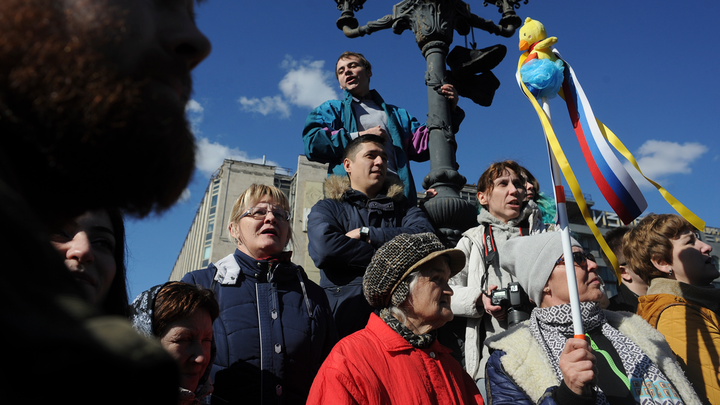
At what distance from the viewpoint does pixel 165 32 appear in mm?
999

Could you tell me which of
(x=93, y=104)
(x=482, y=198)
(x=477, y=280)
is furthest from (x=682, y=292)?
(x=93, y=104)

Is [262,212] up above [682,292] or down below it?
above

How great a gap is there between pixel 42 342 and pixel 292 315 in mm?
2549

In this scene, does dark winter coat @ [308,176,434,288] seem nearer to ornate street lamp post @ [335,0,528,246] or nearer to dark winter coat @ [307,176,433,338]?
dark winter coat @ [307,176,433,338]

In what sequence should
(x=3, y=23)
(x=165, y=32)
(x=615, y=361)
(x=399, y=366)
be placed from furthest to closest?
1. (x=615, y=361)
2. (x=399, y=366)
3. (x=165, y=32)
4. (x=3, y=23)

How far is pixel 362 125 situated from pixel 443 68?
121 cm

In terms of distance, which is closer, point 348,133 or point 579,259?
point 579,259

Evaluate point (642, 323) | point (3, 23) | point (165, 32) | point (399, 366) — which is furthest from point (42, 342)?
point (642, 323)

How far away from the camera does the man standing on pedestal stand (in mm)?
4766

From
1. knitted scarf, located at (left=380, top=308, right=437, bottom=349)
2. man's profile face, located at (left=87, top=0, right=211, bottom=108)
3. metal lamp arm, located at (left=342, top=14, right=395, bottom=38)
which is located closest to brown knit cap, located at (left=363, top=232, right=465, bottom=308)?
knitted scarf, located at (left=380, top=308, right=437, bottom=349)

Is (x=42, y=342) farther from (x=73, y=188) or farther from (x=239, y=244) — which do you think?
(x=239, y=244)

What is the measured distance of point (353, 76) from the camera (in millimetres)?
5125

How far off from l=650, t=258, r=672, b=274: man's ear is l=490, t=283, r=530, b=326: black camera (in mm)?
1231

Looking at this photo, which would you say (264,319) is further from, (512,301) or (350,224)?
(512,301)
